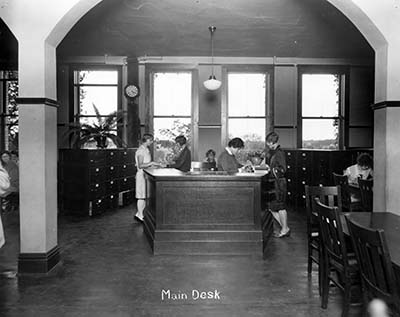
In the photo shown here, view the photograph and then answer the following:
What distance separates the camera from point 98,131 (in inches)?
390

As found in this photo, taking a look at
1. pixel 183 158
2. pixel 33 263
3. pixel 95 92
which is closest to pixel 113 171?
pixel 183 158

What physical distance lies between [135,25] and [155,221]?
429 cm

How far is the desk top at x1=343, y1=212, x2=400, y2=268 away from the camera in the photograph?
2742mm

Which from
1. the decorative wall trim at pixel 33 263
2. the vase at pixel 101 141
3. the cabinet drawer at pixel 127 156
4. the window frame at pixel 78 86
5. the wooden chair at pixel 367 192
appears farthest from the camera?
the window frame at pixel 78 86

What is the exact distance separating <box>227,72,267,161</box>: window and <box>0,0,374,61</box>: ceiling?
72 cm

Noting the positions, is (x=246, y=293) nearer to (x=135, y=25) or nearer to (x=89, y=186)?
(x=89, y=186)

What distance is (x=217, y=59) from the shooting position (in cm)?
1098

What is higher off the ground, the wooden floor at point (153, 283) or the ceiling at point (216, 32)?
the ceiling at point (216, 32)

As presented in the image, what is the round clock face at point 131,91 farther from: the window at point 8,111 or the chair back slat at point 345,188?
the chair back slat at point 345,188

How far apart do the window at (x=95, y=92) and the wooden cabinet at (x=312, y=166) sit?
14.5 feet

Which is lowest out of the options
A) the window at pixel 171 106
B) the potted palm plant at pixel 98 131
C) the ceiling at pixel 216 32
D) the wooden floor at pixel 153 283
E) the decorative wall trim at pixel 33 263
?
the wooden floor at pixel 153 283

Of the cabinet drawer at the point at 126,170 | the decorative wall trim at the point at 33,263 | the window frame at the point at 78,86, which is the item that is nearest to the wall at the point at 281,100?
the window frame at the point at 78,86

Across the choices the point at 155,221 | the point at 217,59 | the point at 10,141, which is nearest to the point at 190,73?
the point at 217,59

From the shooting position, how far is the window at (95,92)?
11086 mm
